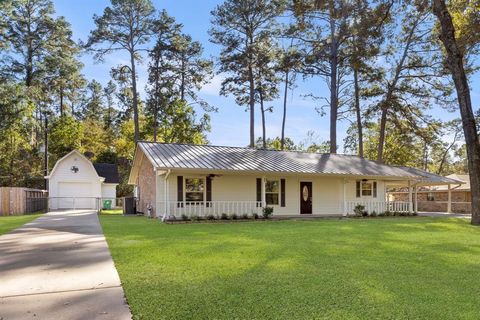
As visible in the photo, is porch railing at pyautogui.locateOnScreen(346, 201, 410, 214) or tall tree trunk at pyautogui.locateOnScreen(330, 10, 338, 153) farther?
tall tree trunk at pyautogui.locateOnScreen(330, 10, 338, 153)

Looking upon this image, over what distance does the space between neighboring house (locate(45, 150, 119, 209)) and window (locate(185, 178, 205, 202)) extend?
13.1 metres

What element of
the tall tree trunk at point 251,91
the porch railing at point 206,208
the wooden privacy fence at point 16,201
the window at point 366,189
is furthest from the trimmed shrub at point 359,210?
the wooden privacy fence at point 16,201

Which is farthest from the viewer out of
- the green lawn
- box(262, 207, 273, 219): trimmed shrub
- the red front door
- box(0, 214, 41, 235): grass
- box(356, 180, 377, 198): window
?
box(356, 180, 377, 198): window

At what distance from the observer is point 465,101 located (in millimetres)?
14953

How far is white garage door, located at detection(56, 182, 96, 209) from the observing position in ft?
93.7

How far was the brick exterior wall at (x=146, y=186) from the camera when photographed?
18.5 metres

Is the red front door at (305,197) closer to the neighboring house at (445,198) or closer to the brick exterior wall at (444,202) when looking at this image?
the neighboring house at (445,198)

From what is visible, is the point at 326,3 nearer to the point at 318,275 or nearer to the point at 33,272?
the point at 318,275

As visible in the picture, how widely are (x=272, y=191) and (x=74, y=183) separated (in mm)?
17198

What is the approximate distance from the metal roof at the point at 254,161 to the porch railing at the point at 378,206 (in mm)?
1509

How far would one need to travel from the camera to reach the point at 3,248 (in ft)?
26.6

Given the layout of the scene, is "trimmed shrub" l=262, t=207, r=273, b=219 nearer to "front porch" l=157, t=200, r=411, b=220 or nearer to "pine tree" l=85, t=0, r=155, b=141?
"front porch" l=157, t=200, r=411, b=220

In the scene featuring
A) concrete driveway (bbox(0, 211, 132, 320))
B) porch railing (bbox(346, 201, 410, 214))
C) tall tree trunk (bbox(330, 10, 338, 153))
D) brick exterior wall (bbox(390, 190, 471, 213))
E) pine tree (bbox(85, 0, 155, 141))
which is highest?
pine tree (bbox(85, 0, 155, 141))

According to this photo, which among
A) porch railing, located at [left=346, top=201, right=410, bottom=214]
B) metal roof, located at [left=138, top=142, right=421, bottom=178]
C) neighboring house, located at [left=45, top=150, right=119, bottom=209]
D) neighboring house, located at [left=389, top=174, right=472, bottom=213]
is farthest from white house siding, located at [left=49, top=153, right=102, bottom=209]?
neighboring house, located at [left=389, top=174, right=472, bottom=213]
